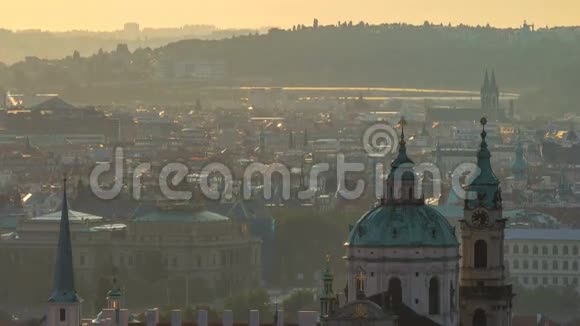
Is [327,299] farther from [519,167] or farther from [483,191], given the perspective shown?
[519,167]

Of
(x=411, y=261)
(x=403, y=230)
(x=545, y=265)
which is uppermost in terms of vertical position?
(x=403, y=230)

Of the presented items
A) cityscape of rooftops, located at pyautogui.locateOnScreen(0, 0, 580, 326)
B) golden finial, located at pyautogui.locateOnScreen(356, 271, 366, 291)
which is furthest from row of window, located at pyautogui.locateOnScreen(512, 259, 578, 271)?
golden finial, located at pyautogui.locateOnScreen(356, 271, 366, 291)

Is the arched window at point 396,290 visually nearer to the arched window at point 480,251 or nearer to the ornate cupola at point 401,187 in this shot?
the ornate cupola at point 401,187

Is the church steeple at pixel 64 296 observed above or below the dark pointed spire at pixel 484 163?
below

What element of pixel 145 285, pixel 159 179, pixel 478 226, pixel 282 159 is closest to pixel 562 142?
pixel 282 159

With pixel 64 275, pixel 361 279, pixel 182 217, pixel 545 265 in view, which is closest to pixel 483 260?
pixel 361 279

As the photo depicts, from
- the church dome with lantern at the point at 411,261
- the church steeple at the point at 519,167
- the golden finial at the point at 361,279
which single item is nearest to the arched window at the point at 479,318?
the church dome with lantern at the point at 411,261

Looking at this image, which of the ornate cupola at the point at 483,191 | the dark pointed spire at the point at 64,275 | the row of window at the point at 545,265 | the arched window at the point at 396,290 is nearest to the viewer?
the arched window at the point at 396,290

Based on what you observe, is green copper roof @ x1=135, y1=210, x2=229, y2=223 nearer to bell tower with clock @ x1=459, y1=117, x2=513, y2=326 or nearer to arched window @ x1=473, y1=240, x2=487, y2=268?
bell tower with clock @ x1=459, y1=117, x2=513, y2=326
